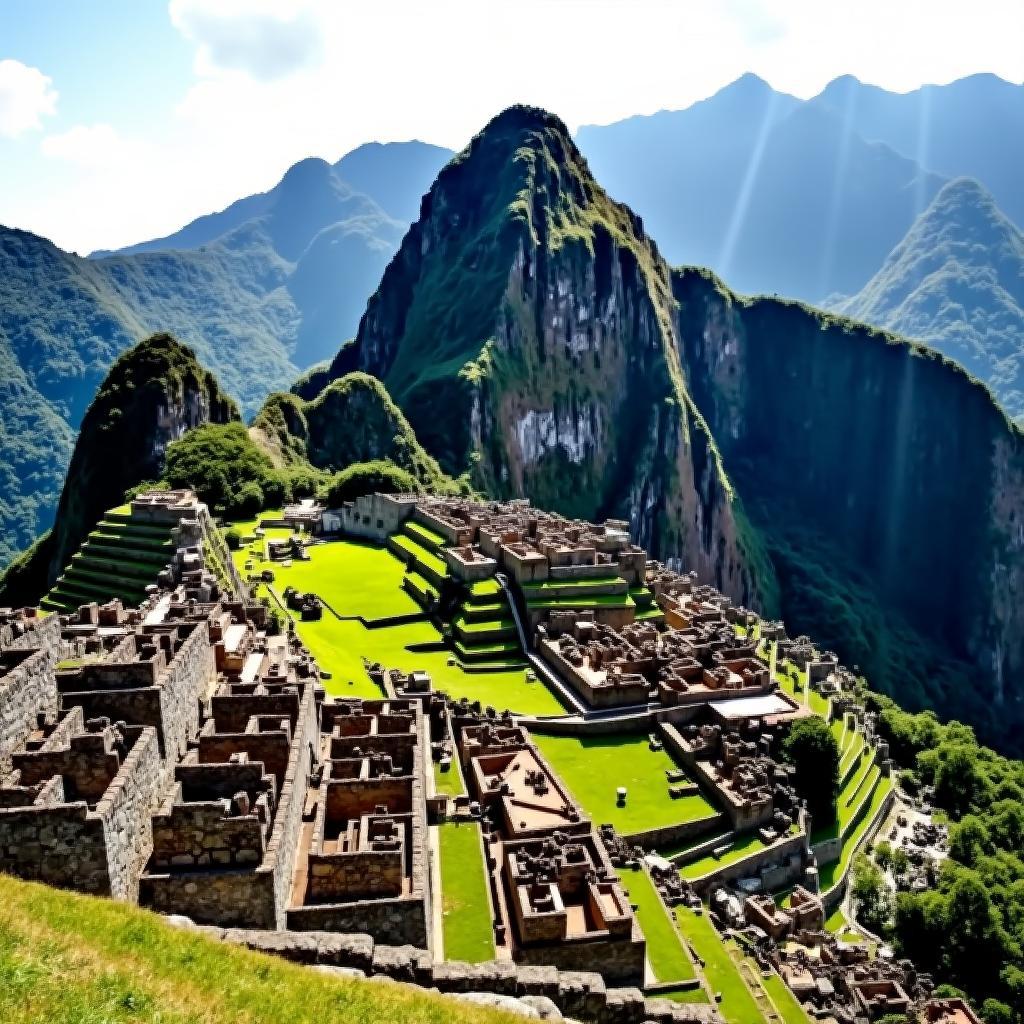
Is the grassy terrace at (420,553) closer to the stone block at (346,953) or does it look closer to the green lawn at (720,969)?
the green lawn at (720,969)

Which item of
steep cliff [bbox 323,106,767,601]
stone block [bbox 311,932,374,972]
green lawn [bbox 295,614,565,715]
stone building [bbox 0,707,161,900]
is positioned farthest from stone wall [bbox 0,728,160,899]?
steep cliff [bbox 323,106,767,601]

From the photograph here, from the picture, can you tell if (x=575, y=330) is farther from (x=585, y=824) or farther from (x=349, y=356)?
(x=585, y=824)

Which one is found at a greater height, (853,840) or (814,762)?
(814,762)

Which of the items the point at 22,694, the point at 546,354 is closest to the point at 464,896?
the point at 22,694

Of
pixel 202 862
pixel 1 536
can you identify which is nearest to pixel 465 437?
pixel 1 536

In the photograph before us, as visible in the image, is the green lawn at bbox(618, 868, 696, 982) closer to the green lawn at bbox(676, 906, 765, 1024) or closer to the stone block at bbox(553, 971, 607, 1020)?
the green lawn at bbox(676, 906, 765, 1024)

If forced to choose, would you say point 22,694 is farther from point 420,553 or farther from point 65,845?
point 420,553

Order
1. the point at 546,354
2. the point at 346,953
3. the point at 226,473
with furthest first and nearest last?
the point at 546,354, the point at 226,473, the point at 346,953
